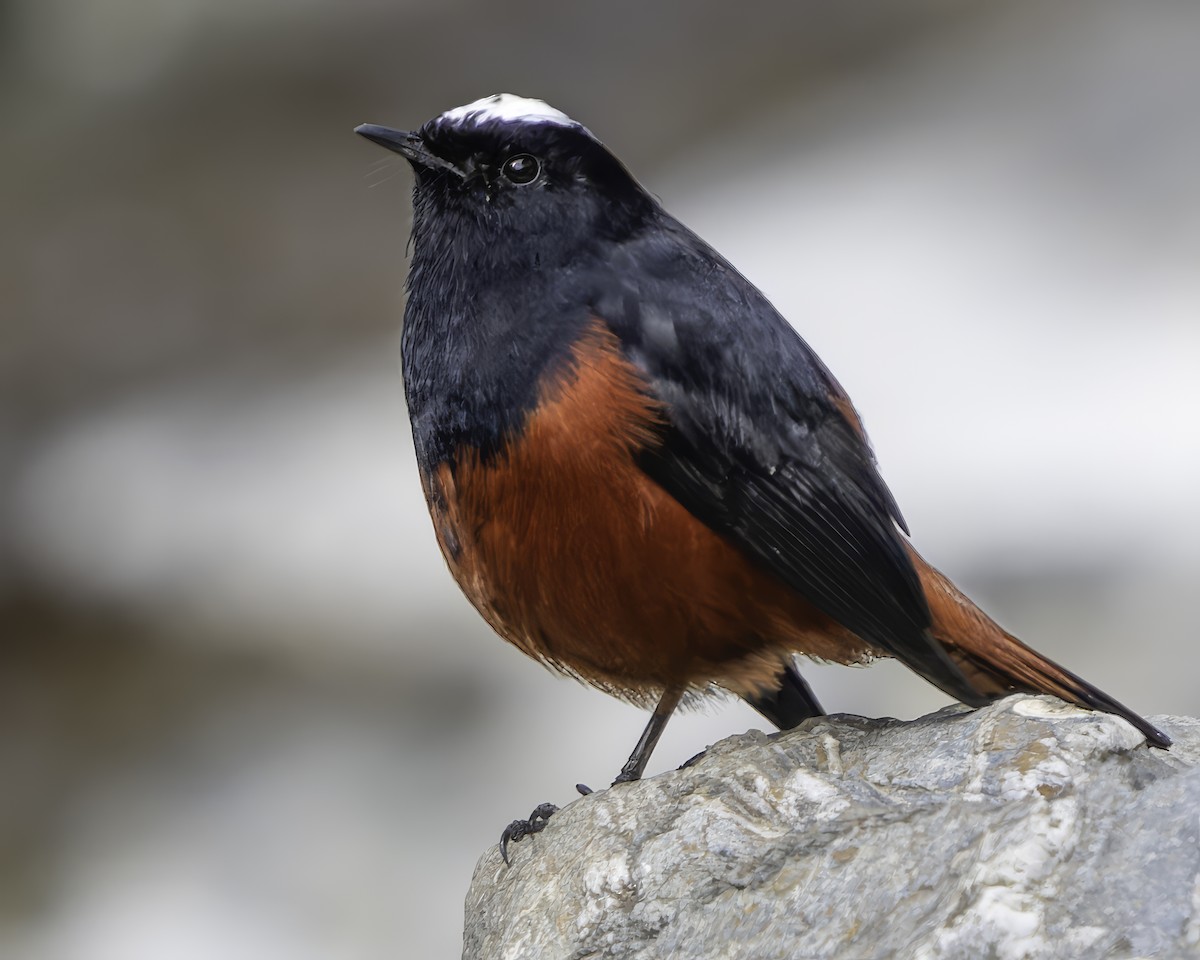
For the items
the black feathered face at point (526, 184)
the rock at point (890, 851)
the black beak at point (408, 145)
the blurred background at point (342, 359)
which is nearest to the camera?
the rock at point (890, 851)

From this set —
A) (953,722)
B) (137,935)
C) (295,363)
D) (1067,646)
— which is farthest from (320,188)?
(953,722)

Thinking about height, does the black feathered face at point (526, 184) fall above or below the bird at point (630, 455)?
above

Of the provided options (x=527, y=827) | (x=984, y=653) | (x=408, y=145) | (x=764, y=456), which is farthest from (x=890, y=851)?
(x=408, y=145)

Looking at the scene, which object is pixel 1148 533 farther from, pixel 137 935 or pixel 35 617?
pixel 35 617

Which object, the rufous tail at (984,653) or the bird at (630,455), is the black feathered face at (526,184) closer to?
the bird at (630,455)

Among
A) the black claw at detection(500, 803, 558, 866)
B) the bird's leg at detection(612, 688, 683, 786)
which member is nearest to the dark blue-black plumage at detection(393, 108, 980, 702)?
the bird's leg at detection(612, 688, 683, 786)

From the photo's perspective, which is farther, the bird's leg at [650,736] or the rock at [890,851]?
the bird's leg at [650,736]

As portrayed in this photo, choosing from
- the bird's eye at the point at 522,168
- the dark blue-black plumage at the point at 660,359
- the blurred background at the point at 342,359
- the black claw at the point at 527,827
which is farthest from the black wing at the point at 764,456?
the blurred background at the point at 342,359

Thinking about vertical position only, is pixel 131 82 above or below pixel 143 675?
above
